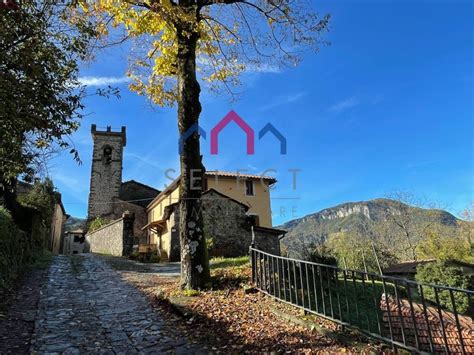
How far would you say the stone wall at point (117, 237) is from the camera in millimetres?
19656

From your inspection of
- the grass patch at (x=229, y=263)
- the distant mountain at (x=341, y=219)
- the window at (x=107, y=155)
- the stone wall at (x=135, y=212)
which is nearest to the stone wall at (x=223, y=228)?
the grass patch at (x=229, y=263)

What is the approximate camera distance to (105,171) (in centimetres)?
3512

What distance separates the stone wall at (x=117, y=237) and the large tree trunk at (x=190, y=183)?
520 inches

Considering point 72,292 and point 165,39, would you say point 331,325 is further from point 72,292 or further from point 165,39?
point 165,39

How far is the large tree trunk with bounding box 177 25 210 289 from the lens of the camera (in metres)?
7.27

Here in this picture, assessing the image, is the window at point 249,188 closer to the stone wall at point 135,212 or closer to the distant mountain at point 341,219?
the stone wall at point 135,212

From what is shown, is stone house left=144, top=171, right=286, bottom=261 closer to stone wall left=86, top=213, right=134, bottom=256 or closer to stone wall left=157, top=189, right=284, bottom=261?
stone wall left=157, top=189, right=284, bottom=261

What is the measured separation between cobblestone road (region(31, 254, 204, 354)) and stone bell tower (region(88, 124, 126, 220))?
2592cm

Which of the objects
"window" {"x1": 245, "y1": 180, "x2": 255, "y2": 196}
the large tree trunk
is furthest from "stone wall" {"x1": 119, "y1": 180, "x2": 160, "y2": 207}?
the large tree trunk

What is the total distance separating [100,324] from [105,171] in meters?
31.6

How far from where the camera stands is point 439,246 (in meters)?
27.4

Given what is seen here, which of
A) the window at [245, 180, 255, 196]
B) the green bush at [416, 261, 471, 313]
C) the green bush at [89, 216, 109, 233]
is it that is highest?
the window at [245, 180, 255, 196]

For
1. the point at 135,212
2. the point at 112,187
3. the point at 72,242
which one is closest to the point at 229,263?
the point at 135,212

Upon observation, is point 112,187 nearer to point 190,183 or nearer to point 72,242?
point 72,242
